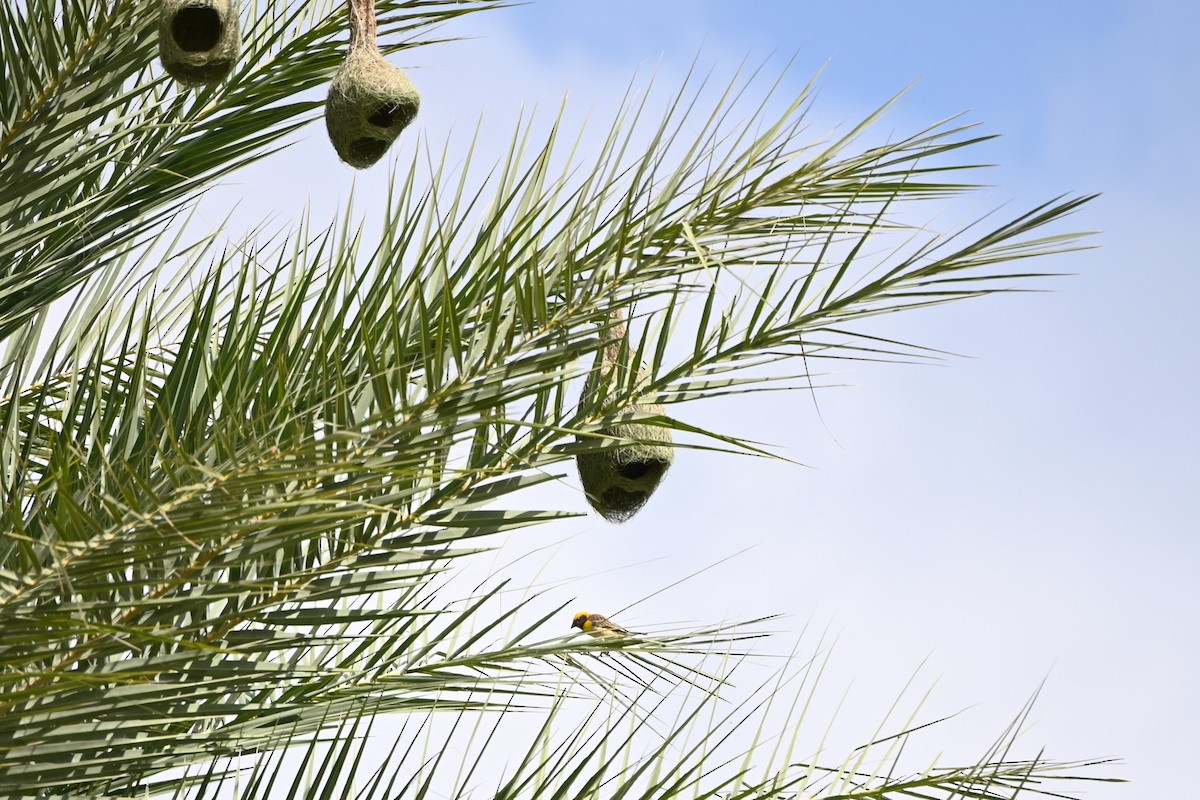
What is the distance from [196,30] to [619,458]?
4.81 ft

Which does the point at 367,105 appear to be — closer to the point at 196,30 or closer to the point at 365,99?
the point at 365,99

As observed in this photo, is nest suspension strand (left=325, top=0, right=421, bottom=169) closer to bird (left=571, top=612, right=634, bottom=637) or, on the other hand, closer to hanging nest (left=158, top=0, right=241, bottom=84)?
hanging nest (left=158, top=0, right=241, bottom=84)

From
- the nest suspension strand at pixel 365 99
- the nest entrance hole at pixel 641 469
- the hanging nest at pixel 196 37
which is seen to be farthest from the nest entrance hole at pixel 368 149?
the nest entrance hole at pixel 641 469

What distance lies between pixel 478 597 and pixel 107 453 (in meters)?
0.94

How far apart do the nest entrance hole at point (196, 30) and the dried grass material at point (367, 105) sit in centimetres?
33

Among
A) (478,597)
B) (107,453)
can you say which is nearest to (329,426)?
(107,453)

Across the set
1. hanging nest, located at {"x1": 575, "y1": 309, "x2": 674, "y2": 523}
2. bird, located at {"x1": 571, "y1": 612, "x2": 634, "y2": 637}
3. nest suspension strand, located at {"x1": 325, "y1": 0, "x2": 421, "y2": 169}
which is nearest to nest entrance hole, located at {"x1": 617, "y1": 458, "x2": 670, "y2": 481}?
hanging nest, located at {"x1": 575, "y1": 309, "x2": 674, "y2": 523}

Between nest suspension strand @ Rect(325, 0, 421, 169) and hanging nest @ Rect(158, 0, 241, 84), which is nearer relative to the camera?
nest suspension strand @ Rect(325, 0, 421, 169)

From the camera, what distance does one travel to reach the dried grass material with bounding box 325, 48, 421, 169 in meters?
3.28

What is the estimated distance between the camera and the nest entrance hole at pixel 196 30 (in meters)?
3.49

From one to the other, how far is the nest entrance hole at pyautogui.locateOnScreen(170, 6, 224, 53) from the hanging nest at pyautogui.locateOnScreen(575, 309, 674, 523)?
1.26m

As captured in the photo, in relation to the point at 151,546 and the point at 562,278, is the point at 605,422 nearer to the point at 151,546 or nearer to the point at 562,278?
the point at 562,278

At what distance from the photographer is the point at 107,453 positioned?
3098mm

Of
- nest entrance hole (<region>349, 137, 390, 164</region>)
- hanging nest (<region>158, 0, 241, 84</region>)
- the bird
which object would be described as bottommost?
the bird
